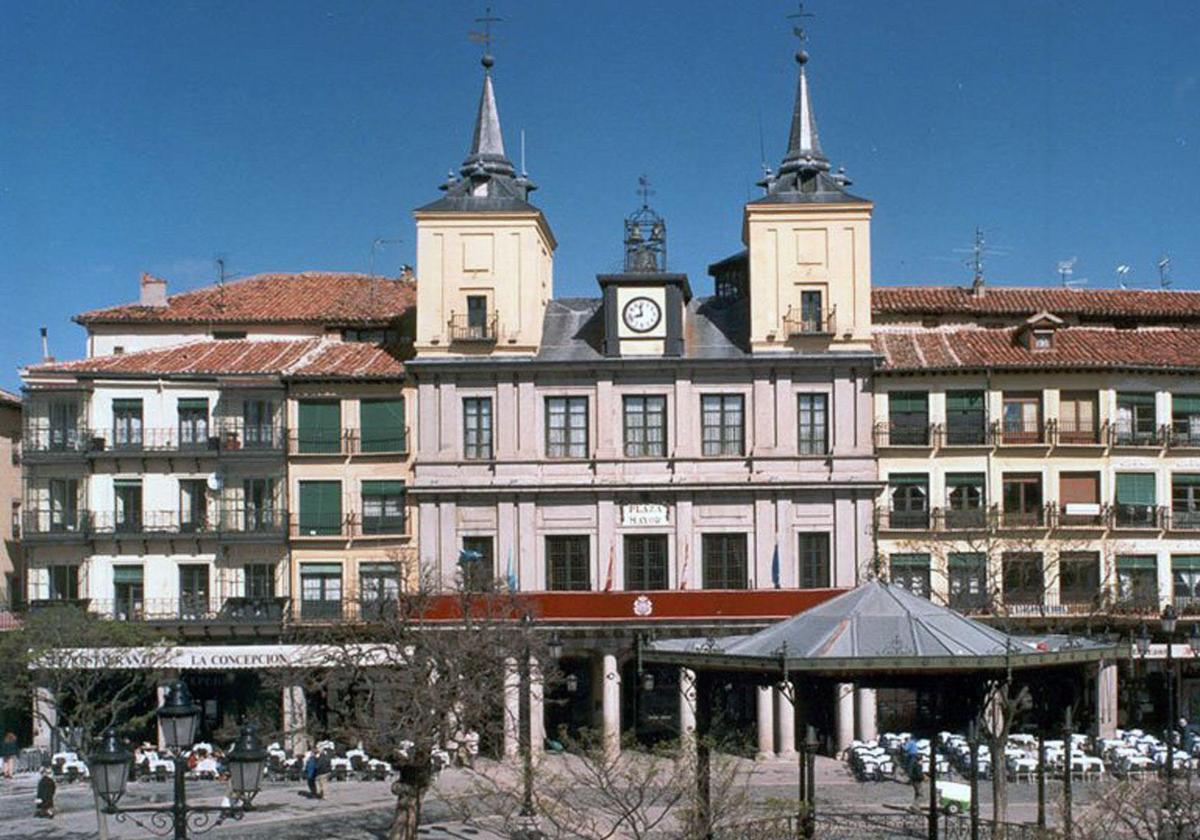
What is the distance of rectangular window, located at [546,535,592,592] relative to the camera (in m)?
62.0

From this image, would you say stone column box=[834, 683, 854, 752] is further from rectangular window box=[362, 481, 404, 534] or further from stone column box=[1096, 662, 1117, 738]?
rectangular window box=[362, 481, 404, 534]

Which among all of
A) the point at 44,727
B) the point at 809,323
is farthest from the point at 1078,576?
the point at 44,727

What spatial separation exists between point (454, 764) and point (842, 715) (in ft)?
41.1

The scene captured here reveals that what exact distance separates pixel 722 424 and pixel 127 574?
21.2 meters

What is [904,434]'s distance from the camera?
2464 inches

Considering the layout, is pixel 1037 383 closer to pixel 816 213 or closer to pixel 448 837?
pixel 816 213

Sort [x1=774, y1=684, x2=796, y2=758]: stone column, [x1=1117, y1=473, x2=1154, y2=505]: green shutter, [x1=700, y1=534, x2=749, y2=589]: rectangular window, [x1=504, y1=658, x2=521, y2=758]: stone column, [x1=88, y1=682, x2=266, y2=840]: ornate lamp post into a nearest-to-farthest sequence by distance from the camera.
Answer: [x1=88, y1=682, x2=266, y2=840]: ornate lamp post
[x1=504, y1=658, x2=521, y2=758]: stone column
[x1=774, y1=684, x2=796, y2=758]: stone column
[x1=700, y1=534, x2=749, y2=589]: rectangular window
[x1=1117, y1=473, x2=1154, y2=505]: green shutter

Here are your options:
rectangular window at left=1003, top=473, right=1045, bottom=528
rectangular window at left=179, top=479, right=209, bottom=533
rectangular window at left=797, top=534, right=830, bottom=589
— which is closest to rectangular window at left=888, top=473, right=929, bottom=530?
rectangular window at left=1003, top=473, right=1045, bottom=528

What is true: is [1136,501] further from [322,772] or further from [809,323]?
[322,772]

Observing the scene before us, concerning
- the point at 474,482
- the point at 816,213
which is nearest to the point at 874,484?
the point at 816,213

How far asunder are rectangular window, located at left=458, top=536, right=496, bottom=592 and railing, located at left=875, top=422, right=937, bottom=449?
13.6 metres

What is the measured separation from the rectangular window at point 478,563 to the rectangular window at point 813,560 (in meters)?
10.3

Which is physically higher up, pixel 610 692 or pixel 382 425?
pixel 382 425

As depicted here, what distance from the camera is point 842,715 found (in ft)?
195
